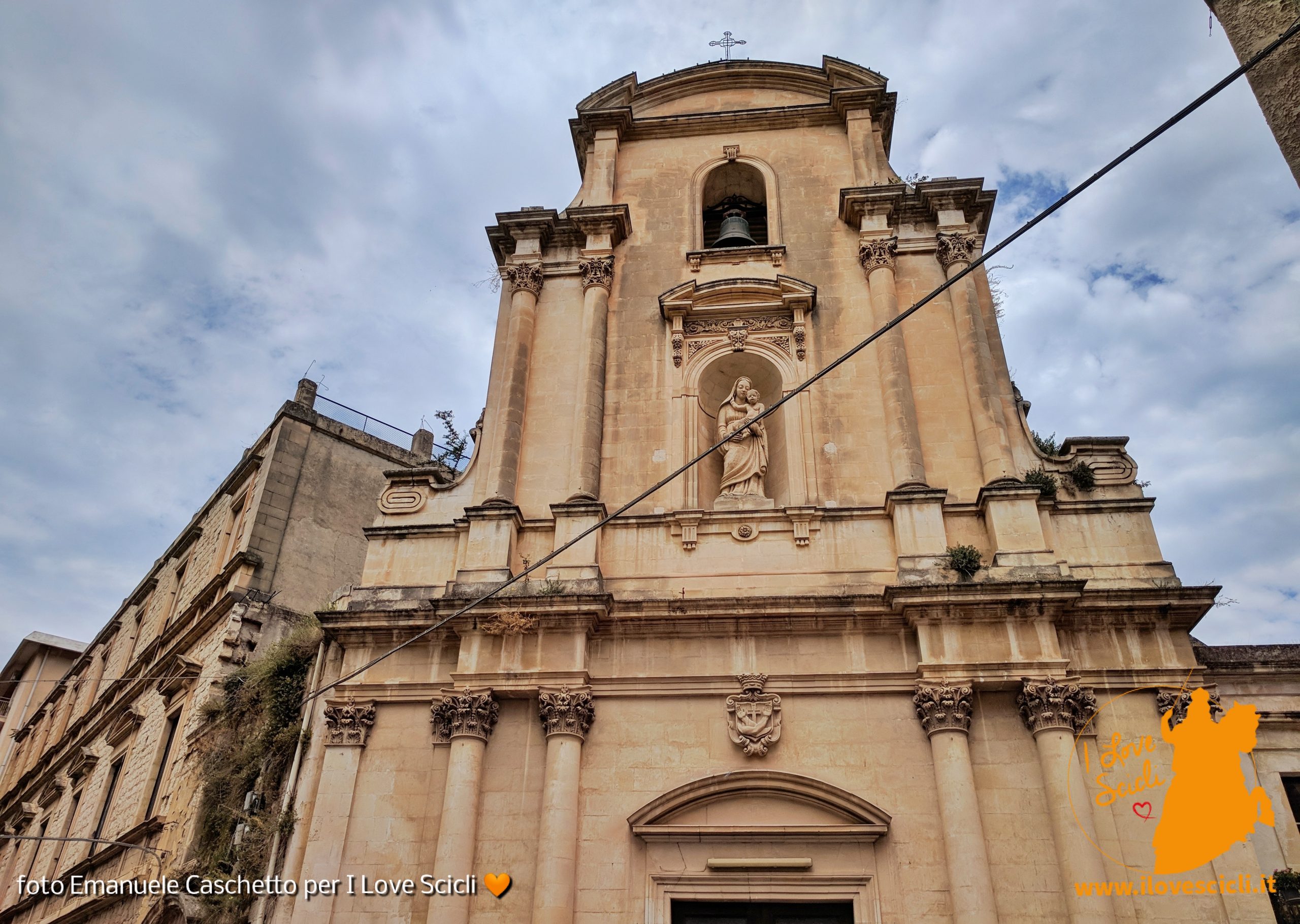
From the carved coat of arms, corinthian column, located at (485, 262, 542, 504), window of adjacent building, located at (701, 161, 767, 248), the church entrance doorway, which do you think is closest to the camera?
the church entrance doorway

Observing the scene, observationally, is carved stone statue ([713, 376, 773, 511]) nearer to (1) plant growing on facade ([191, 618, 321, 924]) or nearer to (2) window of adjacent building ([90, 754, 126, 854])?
(1) plant growing on facade ([191, 618, 321, 924])

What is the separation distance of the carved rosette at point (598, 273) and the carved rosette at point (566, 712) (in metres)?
6.66

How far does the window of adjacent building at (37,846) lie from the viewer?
21845 mm

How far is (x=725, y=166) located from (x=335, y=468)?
10.3 metres

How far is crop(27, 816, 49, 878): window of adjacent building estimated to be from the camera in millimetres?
21845

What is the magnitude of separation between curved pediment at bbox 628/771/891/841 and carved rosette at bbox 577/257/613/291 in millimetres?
7849

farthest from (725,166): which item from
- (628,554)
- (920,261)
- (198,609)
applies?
(198,609)

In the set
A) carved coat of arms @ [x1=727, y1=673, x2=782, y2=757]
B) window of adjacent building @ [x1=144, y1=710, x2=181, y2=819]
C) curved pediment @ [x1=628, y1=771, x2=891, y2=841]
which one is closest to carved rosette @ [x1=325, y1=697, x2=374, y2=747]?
curved pediment @ [x1=628, y1=771, x2=891, y2=841]

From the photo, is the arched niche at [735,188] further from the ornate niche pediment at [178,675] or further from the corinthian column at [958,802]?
the ornate niche pediment at [178,675]

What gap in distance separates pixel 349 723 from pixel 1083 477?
9.93 meters

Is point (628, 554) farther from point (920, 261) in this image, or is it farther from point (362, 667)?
point (920, 261)

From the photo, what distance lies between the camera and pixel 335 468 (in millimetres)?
20609

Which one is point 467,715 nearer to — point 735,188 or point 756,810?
point 756,810

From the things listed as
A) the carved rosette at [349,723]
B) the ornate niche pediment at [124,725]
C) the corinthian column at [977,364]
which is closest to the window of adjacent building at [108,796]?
the ornate niche pediment at [124,725]
